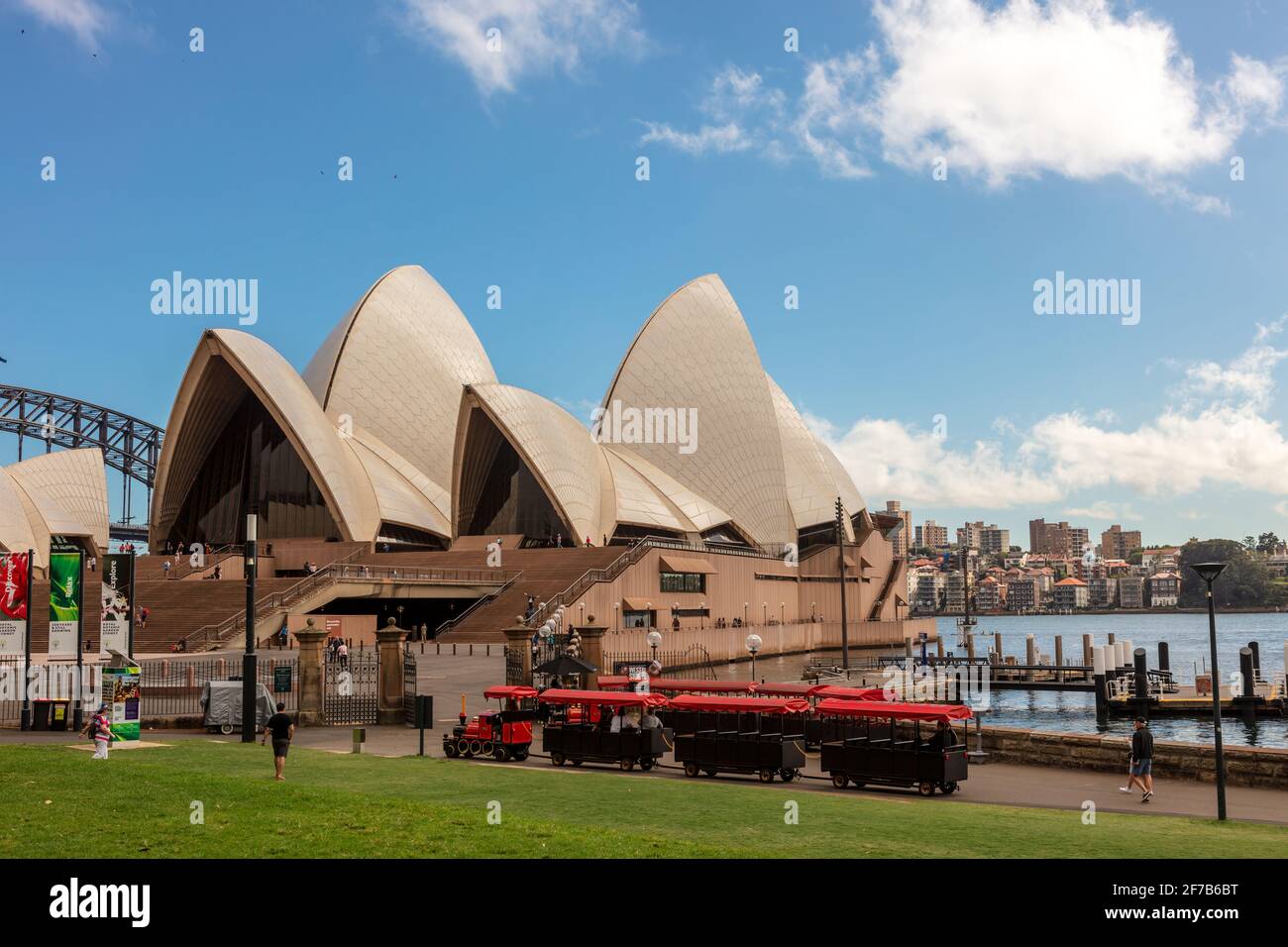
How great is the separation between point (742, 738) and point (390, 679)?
9.19 metres

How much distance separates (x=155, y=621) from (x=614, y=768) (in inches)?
1057

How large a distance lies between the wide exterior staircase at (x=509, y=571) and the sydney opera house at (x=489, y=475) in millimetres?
162

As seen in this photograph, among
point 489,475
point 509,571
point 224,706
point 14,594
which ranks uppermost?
point 489,475

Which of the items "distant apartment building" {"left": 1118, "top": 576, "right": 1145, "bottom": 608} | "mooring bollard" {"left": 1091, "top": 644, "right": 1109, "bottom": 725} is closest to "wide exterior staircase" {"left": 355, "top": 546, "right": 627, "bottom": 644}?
"mooring bollard" {"left": 1091, "top": 644, "right": 1109, "bottom": 725}

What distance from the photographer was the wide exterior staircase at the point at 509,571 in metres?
41.1

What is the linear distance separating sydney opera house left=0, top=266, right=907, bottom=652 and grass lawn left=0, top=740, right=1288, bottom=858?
27.7 metres

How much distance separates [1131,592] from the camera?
19638 cm

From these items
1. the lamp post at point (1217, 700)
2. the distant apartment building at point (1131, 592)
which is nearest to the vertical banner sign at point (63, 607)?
the lamp post at point (1217, 700)

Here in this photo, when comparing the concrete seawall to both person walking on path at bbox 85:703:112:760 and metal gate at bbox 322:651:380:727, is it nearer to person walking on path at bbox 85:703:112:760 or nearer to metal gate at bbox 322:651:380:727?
metal gate at bbox 322:651:380:727

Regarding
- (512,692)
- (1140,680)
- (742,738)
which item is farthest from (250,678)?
(1140,680)

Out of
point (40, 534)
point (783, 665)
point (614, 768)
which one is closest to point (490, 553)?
point (783, 665)

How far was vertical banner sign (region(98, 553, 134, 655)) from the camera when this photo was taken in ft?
61.3

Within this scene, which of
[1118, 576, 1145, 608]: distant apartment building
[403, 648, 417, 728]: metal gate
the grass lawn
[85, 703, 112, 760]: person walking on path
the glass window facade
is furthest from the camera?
[1118, 576, 1145, 608]: distant apartment building

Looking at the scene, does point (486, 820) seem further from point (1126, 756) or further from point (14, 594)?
point (14, 594)
